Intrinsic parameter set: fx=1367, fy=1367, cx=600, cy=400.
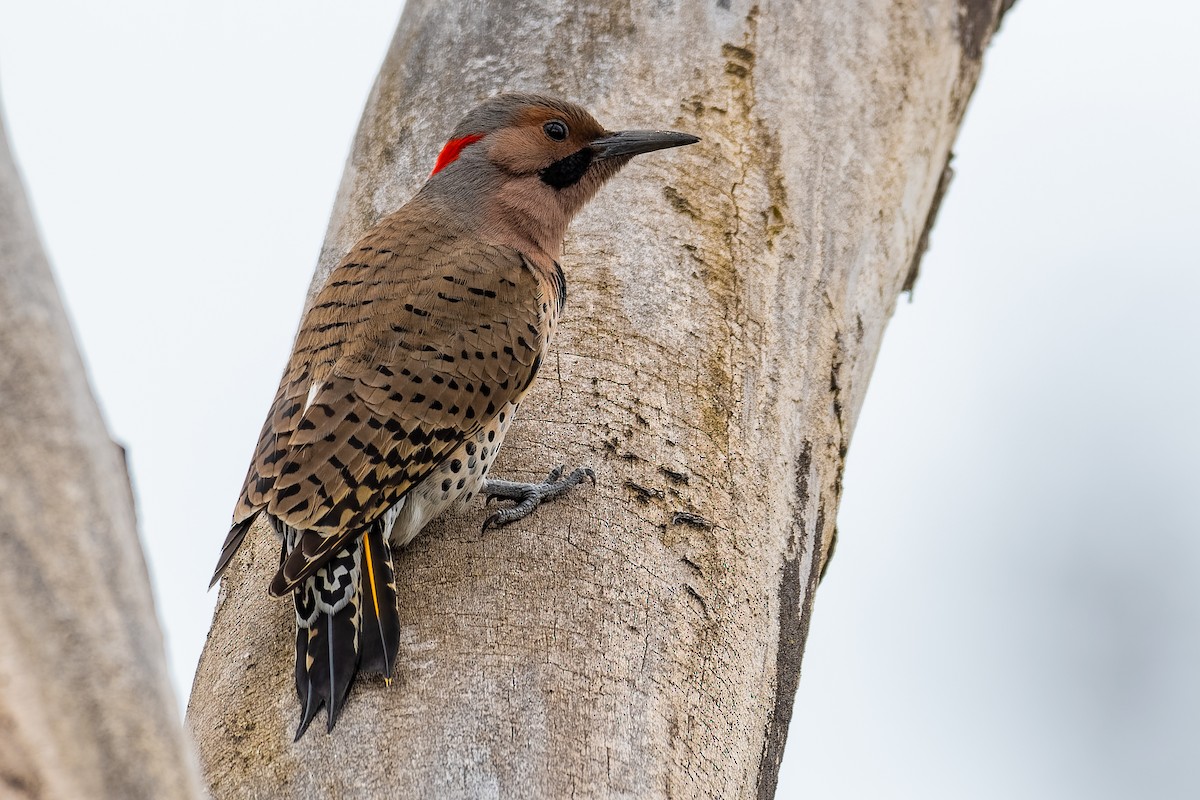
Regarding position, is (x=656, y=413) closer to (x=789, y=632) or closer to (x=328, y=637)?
(x=789, y=632)

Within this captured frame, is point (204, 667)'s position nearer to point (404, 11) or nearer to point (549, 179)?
point (549, 179)

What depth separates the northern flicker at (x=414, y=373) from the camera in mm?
2553

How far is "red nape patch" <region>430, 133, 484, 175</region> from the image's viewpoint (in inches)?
137

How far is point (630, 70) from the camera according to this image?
12.0 ft

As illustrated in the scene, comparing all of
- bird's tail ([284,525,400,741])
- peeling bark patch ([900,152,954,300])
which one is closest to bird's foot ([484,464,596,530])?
bird's tail ([284,525,400,741])

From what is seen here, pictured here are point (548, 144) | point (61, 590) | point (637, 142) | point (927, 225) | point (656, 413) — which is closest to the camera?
point (61, 590)

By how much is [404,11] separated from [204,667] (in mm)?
2294

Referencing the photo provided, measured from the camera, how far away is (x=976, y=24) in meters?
4.62

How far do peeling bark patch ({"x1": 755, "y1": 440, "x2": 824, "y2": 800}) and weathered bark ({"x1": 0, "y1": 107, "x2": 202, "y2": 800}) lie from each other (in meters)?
1.62

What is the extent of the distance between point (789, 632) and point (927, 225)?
214 cm

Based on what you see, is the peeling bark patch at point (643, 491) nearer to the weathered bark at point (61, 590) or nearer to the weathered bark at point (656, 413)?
the weathered bark at point (656, 413)

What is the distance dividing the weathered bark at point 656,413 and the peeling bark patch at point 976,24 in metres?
0.01

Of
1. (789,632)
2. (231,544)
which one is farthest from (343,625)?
(789,632)

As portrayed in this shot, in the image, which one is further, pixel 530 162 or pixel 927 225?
pixel 927 225
